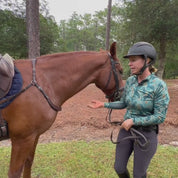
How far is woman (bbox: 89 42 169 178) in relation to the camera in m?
1.57

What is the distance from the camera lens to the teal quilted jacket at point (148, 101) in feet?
5.08

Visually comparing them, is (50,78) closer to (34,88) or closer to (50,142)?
(34,88)

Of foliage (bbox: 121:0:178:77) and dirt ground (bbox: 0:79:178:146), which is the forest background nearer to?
foliage (bbox: 121:0:178:77)

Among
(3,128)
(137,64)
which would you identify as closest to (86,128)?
(3,128)

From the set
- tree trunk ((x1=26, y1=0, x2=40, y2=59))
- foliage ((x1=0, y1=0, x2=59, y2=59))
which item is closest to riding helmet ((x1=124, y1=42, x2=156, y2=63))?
tree trunk ((x1=26, y1=0, x2=40, y2=59))

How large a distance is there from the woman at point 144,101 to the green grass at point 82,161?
1.18 m

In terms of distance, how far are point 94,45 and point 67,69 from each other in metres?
41.9

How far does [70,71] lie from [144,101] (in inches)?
40.1

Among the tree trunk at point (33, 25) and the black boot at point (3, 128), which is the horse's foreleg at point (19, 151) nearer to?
the black boot at point (3, 128)

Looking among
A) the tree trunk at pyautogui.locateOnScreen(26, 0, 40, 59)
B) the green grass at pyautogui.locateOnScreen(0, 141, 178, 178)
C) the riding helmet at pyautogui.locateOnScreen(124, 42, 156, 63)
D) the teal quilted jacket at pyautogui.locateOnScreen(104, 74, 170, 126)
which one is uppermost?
the tree trunk at pyautogui.locateOnScreen(26, 0, 40, 59)

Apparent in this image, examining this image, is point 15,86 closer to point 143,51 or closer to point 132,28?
point 143,51

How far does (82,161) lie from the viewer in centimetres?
308

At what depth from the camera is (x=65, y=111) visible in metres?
6.15

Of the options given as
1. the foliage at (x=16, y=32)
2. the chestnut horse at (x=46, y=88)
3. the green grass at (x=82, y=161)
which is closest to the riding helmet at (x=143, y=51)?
the chestnut horse at (x=46, y=88)
